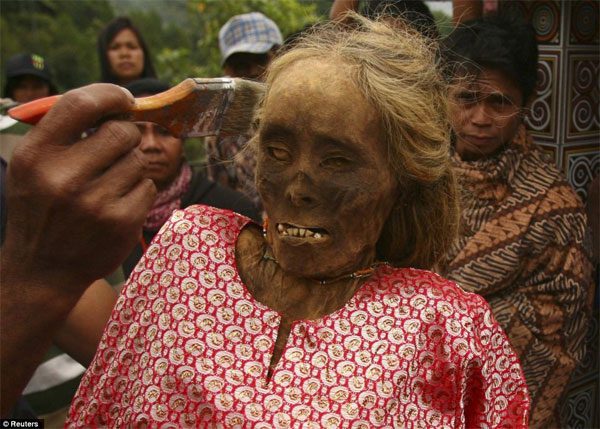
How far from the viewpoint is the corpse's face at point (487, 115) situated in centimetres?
291

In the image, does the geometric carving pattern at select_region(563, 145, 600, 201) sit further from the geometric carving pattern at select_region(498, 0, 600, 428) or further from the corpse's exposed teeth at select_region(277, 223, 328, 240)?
the corpse's exposed teeth at select_region(277, 223, 328, 240)

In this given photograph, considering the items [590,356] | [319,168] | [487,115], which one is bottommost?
[590,356]

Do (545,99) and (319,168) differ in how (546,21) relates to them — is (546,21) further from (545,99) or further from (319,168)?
(319,168)

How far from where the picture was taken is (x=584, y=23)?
3293 millimetres

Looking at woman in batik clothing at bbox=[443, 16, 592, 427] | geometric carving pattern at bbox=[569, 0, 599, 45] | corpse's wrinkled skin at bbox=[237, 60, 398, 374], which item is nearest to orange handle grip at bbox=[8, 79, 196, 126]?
corpse's wrinkled skin at bbox=[237, 60, 398, 374]

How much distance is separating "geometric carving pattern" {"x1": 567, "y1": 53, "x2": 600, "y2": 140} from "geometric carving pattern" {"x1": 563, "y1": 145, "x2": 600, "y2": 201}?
6 centimetres

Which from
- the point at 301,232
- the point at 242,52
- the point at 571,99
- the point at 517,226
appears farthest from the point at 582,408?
the point at 242,52

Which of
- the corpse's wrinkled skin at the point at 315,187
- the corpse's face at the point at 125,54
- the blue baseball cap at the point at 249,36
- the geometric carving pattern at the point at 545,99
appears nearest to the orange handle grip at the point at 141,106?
the corpse's wrinkled skin at the point at 315,187

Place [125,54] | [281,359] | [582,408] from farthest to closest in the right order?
[125,54] → [582,408] → [281,359]

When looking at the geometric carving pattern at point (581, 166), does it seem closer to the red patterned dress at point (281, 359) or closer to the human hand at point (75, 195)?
the red patterned dress at point (281, 359)

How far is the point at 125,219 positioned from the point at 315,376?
2.00ft

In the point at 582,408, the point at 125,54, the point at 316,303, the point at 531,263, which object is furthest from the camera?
the point at 125,54

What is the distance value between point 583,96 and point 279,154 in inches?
81.3

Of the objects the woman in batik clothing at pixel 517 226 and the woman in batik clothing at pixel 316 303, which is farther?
the woman in batik clothing at pixel 517 226
